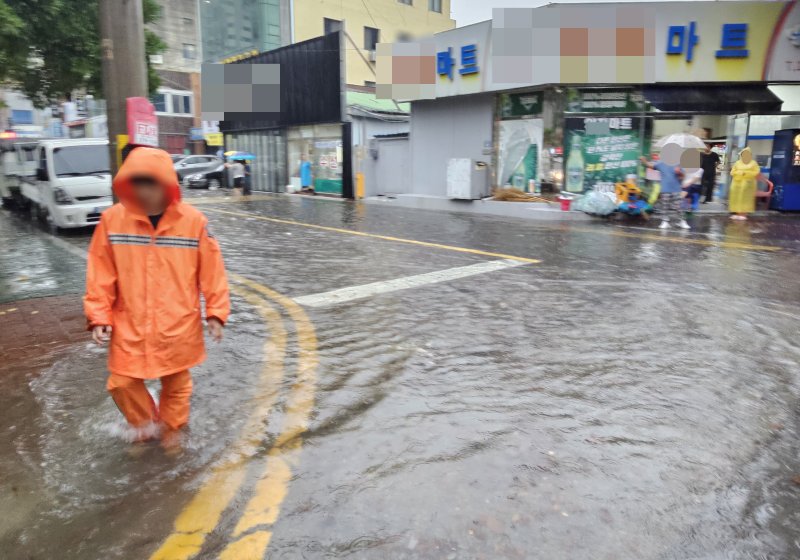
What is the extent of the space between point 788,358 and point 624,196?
32.4ft

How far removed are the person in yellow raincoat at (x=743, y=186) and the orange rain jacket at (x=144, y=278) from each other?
564 inches

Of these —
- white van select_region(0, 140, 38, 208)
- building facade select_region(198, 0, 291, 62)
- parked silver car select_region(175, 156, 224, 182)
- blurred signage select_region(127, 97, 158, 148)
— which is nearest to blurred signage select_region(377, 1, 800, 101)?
blurred signage select_region(127, 97, 158, 148)

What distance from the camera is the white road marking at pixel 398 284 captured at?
22.8 feet

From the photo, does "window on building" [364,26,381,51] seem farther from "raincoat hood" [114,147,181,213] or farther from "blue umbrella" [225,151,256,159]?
"raincoat hood" [114,147,181,213]

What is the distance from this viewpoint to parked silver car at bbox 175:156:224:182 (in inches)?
1141

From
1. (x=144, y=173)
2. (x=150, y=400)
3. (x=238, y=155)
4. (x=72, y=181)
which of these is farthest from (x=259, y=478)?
(x=238, y=155)

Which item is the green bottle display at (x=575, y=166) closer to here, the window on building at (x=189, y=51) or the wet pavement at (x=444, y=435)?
the wet pavement at (x=444, y=435)

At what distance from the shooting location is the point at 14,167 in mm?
17797

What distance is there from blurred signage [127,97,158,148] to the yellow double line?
199 centimetres

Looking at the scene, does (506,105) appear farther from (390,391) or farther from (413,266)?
(390,391)

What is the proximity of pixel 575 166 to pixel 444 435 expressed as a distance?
13536 millimetres

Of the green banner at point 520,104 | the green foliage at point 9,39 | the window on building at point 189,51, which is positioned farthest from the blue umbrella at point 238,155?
the window on building at point 189,51

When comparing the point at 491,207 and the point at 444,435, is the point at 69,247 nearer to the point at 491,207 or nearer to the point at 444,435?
the point at 444,435

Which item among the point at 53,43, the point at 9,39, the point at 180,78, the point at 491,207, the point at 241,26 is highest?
the point at 241,26
